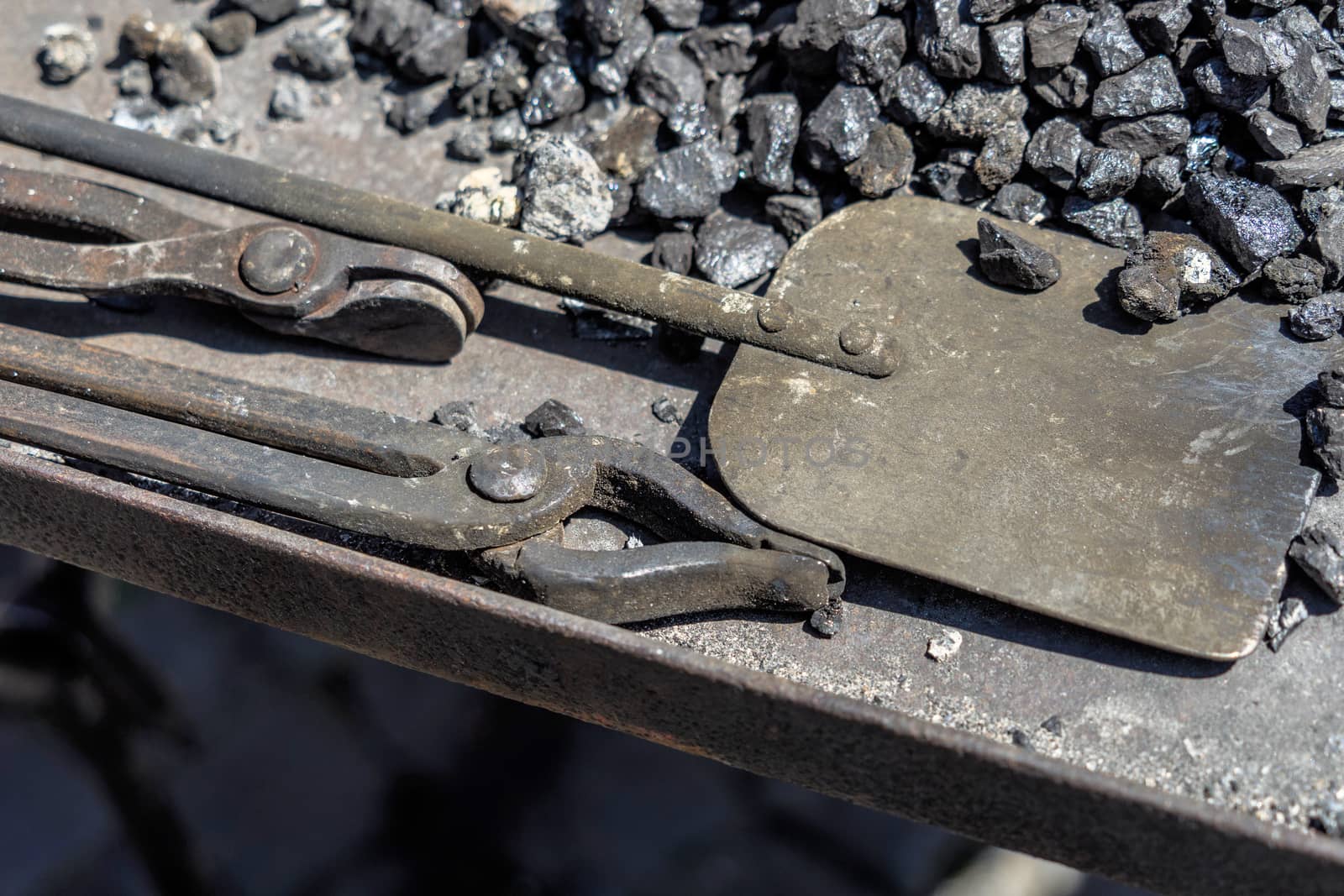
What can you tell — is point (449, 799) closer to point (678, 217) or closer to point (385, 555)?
point (385, 555)

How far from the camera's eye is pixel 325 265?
5.96 feet

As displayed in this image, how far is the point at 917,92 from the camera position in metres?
1.94

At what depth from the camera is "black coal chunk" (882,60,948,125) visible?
1.94 metres

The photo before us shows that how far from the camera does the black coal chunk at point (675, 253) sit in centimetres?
196

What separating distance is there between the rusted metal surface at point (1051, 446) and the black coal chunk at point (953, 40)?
1.08 ft

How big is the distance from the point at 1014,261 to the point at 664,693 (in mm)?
862

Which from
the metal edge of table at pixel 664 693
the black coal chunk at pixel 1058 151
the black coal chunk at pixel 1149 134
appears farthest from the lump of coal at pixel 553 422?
the black coal chunk at pixel 1149 134

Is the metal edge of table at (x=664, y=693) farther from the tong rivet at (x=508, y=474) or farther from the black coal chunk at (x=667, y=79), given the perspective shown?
the black coal chunk at (x=667, y=79)

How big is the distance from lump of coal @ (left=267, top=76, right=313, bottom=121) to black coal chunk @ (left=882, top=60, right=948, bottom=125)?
1.19m

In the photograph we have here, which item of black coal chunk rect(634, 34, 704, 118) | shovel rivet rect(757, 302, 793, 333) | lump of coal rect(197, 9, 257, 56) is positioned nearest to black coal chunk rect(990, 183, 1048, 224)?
shovel rivet rect(757, 302, 793, 333)

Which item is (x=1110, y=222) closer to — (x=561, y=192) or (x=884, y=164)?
(x=884, y=164)

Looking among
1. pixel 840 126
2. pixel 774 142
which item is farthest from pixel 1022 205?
pixel 774 142

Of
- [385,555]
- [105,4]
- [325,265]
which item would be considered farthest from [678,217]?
[105,4]

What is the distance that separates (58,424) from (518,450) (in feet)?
2.17
